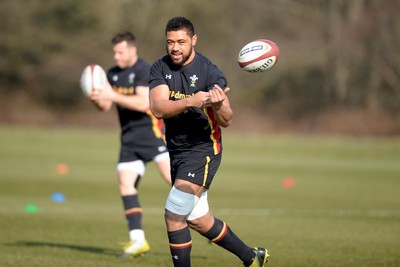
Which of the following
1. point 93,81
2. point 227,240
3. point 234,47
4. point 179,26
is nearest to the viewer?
point 179,26

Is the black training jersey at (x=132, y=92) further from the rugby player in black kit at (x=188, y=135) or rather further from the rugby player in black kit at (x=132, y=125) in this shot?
the rugby player in black kit at (x=188, y=135)

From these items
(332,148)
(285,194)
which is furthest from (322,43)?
(285,194)

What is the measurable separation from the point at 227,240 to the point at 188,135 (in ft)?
3.48

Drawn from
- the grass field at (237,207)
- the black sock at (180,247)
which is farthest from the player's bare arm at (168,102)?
the grass field at (237,207)

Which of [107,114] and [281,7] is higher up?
[281,7]

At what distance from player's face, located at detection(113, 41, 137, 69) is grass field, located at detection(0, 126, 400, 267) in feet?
7.85

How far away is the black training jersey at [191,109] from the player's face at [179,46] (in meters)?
0.12

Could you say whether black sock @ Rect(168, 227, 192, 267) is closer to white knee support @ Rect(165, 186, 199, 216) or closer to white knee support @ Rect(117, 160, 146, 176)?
white knee support @ Rect(165, 186, 199, 216)

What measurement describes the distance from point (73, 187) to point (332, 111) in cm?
2544

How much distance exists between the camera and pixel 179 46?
6723 mm

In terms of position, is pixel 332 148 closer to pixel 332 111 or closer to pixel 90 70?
pixel 332 111

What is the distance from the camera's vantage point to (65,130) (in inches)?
1624

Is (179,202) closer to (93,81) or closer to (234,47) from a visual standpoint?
(93,81)

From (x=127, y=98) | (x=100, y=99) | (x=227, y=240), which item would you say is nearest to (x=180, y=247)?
(x=227, y=240)
